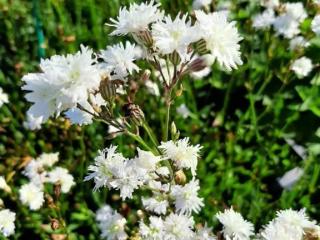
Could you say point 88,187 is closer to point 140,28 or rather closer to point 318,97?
point 318,97

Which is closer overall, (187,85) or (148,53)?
(148,53)

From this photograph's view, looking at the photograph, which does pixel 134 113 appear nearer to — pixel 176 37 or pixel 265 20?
pixel 176 37

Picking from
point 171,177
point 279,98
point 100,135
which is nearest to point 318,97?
point 279,98

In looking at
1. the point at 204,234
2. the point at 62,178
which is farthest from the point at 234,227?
the point at 62,178

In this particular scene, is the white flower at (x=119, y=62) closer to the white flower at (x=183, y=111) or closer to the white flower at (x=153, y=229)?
the white flower at (x=153, y=229)

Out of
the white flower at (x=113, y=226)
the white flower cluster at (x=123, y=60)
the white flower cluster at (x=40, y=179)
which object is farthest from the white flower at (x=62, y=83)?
the white flower cluster at (x=40, y=179)
